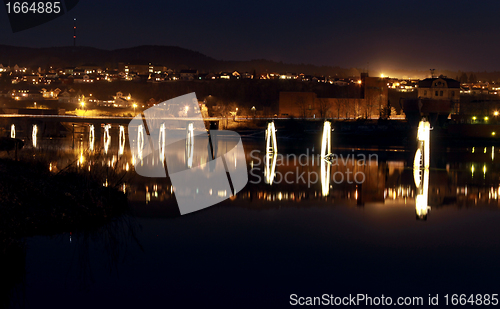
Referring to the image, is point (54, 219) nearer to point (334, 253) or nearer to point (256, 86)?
point (334, 253)

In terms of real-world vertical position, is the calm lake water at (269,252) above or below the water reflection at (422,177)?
below

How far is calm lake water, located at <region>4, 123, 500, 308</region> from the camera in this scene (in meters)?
7.79

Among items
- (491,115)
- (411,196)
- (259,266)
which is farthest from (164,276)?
(491,115)

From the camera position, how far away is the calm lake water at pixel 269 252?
779 cm

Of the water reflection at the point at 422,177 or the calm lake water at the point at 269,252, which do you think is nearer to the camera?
the calm lake water at the point at 269,252

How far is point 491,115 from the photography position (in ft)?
166

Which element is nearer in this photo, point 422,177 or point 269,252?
point 269,252

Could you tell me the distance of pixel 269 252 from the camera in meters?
9.85

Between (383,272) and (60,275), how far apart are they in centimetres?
518

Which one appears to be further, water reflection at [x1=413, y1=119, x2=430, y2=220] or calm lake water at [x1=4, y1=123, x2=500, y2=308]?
water reflection at [x1=413, y1=119, x2=430, y2=220]

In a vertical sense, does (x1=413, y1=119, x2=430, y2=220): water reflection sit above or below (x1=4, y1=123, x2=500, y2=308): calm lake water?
above

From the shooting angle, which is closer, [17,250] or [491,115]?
[17,250]

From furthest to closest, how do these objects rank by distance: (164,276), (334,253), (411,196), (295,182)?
(295,182) < (411,196) < (334,253) < (164,276)

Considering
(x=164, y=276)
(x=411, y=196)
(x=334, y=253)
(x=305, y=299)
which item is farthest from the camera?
(x=411, y=196)
